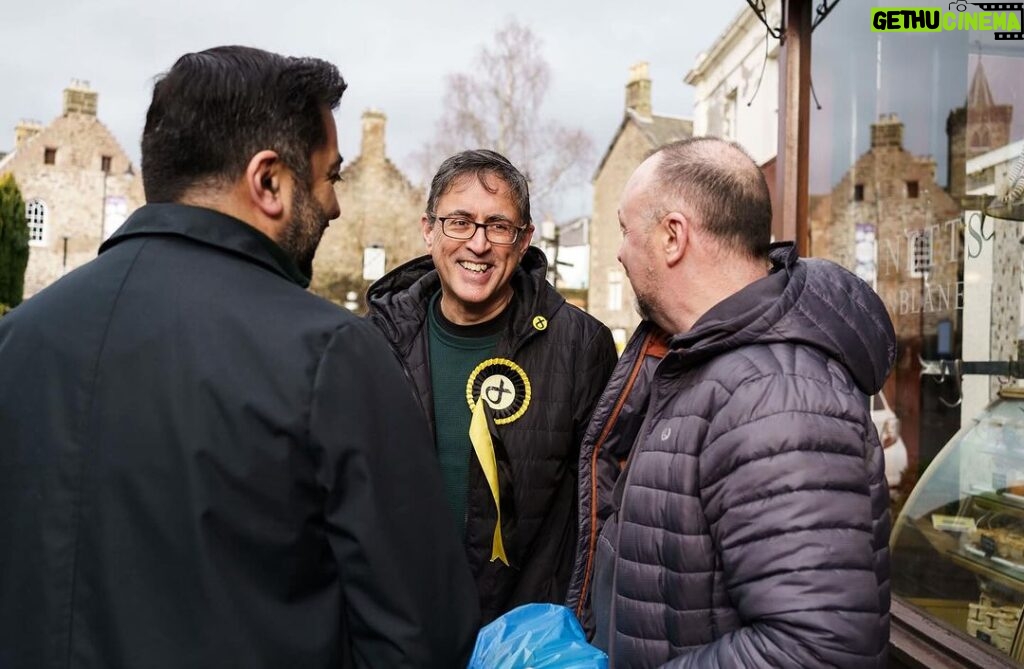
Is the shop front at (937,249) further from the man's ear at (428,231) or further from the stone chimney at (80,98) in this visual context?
the stone chimney at (80,98)

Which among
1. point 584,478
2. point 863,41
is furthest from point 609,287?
point 584,478

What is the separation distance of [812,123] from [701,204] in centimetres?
331

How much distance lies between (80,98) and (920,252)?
3568 centimetres

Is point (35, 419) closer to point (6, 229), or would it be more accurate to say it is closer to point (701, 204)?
point (701, 204)

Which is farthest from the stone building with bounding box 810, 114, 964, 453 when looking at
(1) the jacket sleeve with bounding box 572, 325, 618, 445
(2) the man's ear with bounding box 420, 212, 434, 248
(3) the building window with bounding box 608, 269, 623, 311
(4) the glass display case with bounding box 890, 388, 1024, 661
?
(3) the building window with bounding box 608, 269, 623, 311

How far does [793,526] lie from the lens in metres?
1.36

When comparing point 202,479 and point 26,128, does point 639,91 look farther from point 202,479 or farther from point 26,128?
point 202,479

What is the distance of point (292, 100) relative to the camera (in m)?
1.41

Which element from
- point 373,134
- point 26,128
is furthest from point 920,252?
point 26,128

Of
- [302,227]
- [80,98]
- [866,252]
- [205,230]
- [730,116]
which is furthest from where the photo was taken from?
[80,98]

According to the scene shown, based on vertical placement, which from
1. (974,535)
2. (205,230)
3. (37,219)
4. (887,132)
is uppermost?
(37,219)

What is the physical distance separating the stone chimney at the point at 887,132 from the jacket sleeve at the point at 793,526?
3696 millimetres

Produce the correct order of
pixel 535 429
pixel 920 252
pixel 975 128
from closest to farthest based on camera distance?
pixel 535 429, pixel 975 128, pixel 920 252

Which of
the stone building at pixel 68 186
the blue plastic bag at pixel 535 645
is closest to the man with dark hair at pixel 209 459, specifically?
the blue plastic bag at pixel 535 645
